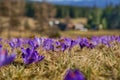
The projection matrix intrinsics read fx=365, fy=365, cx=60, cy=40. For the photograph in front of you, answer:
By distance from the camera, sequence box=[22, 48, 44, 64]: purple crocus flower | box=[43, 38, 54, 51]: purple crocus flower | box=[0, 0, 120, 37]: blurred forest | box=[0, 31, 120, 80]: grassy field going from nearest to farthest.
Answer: box=[0, 31, 120, 80]: grassy field → box=[22, 48, 44, 64]: purple crocus flower → box=[43, 38, 54, 51]: purple crocus flower → box=[0, 0, 120, 37]: blurred forest

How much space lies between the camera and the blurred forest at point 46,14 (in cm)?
7438

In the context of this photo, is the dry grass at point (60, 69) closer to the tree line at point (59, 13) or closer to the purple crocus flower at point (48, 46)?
the purple crocus flower at point (48, 46)

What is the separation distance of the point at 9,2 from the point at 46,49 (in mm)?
68313

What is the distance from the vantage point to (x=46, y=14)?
93125 millimetres

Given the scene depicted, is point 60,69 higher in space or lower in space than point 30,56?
lower

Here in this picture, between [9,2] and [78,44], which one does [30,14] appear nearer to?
[9,2]

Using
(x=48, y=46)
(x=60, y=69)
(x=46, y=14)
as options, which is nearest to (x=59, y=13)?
(x=46, y=14)

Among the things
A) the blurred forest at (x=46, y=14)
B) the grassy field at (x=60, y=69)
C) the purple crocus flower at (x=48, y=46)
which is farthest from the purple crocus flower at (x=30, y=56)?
the blurred forest at (x=46, y=14)

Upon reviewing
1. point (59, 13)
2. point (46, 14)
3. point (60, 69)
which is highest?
point (60, 69)

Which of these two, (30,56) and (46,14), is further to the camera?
(46,14)

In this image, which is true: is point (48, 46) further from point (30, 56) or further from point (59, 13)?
point (59, 13)

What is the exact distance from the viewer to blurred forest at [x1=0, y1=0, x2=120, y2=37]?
7438 centimetres

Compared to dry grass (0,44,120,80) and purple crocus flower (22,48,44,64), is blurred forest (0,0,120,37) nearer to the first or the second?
dry grass (0,44,120,80)

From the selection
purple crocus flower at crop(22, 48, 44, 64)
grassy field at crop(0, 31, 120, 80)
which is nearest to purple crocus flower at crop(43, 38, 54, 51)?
grassy field at crop(0, 31, 120, 80)
